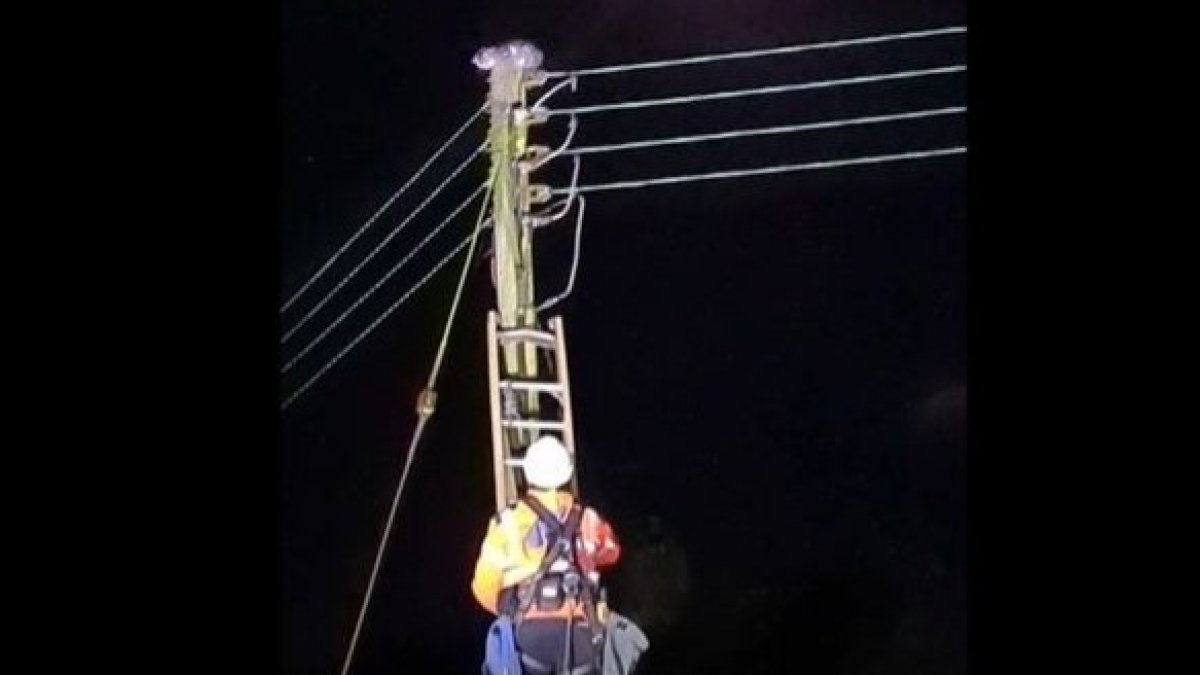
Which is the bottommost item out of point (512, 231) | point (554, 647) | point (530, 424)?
point (554, 647)

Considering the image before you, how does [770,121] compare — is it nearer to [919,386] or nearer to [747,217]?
[747,217]

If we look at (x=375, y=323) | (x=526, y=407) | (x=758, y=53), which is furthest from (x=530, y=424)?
(x=758, y=53)

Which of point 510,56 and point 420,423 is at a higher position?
point 510,56

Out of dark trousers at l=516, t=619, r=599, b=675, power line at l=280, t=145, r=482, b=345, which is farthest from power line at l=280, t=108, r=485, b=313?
dark trousers at l=516, t=619, r=599, b=675

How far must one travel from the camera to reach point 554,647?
121 cm

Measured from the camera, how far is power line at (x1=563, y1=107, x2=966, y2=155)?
3.97 feet

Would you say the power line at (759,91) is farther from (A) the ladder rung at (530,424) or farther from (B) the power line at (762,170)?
(A) the ladder rung at (530,424)

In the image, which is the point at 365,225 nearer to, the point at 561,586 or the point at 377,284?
the point at 377,284

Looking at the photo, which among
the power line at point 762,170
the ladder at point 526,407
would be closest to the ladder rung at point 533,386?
the ladder at point 526,407

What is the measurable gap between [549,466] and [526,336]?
0.24ft

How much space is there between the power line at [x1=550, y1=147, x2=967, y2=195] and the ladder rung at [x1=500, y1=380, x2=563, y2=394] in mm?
101

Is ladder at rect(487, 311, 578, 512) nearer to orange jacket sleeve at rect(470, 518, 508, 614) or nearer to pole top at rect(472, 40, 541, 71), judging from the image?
orange jacket sleeve at rect(470, 518, 508, 614)

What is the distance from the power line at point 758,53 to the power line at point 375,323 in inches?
3.6

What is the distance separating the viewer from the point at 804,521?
1.21 meters
